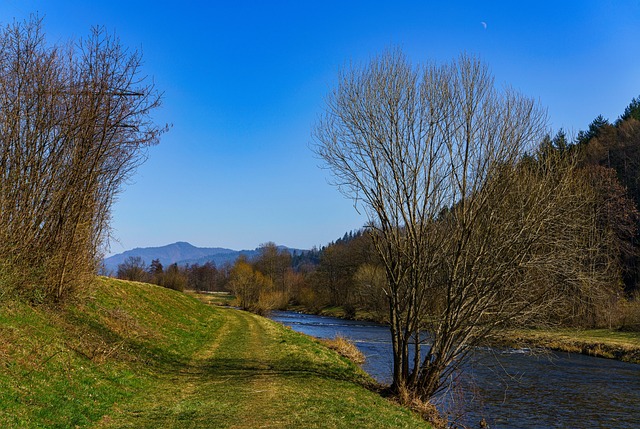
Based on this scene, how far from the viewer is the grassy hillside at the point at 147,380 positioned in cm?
851

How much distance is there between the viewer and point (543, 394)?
1884 cm

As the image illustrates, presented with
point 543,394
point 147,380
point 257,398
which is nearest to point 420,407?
→ point 257,398

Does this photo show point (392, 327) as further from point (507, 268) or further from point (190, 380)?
point (190, 380)

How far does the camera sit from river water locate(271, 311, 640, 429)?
49.4ft

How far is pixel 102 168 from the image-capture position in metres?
17.5

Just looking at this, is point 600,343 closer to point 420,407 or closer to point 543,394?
point 543,394

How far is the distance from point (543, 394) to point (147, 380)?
51.9 ft

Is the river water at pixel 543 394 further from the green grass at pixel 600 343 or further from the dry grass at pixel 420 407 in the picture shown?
the green grass at pixel 600 343

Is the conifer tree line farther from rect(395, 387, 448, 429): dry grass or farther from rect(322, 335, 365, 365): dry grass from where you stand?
rect(322, 335, 365, 365): dry grass

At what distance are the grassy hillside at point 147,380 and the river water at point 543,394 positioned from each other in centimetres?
393

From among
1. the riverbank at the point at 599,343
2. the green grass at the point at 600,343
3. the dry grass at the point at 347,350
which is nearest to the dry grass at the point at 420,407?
the dry grass at the point at 347,350

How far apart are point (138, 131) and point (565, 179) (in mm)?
14869

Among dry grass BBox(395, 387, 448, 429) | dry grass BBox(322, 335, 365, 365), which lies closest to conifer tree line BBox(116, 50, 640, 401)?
dry grass BBox(395, 387, 448, 429)

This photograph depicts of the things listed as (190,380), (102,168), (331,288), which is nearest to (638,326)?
(190,380)
